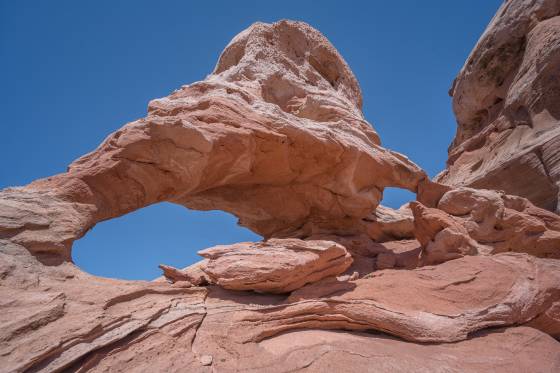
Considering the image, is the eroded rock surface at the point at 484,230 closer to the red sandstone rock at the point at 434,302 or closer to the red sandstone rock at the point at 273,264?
the red sandstone rock at the point at 434,302

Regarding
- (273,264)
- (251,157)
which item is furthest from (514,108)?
(273,264)

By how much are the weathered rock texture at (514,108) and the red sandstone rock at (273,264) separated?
355 inches

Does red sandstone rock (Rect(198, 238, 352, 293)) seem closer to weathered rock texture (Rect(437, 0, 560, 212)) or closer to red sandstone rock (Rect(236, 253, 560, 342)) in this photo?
red sandstone rock (Rect(236, 253, 560, 342))

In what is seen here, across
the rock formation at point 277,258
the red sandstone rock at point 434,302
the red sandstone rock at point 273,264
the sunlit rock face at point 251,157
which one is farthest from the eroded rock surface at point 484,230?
the red sandstone rock at point 273,264

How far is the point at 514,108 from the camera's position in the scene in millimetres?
14117

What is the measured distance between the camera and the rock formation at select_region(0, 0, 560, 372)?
3773 mm

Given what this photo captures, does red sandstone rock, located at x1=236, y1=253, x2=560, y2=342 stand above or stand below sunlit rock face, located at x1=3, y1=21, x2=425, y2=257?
below

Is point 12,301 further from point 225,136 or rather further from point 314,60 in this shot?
point 314,60

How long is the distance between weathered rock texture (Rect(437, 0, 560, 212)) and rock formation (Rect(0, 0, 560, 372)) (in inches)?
171

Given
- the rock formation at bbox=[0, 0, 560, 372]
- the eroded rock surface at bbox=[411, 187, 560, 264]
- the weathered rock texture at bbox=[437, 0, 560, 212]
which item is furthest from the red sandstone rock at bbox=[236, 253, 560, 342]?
the weathered rock texture at bbox=[437, 0, 560, 212]

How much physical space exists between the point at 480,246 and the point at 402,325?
4.32 meters

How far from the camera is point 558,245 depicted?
7.98m

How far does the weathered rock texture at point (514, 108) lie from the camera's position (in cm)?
1199

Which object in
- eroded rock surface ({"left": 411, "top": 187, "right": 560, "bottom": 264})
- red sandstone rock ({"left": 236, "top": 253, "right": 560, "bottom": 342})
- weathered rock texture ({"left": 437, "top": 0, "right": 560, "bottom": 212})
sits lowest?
red sandstone rock ({"left": 236, "top": 253, "right": 560, "bottom": 342})
